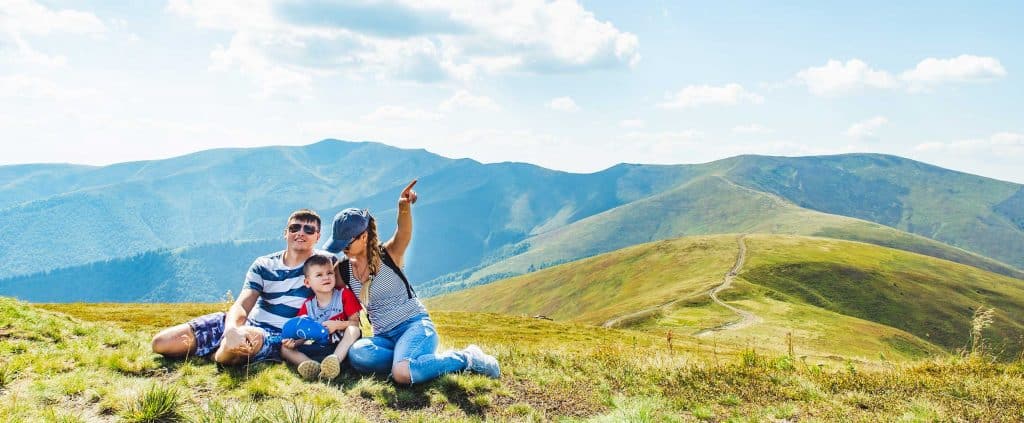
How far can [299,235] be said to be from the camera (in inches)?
378

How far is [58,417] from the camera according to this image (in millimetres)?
6020

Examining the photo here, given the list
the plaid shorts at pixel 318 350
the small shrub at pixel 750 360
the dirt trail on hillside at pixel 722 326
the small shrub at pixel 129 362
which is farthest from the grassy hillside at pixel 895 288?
the small shrub at pixel 129 362

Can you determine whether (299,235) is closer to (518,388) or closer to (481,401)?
(481,401)

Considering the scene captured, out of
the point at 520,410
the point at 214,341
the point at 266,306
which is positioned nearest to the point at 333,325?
the point at 266,306

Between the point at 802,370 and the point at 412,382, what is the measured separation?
778cm

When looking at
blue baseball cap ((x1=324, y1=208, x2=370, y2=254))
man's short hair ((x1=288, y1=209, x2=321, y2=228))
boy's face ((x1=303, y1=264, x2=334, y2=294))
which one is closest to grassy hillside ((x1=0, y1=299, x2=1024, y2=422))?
boy's face ((x1=303, y1=264, x2=334, y2=294))

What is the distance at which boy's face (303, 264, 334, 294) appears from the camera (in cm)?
926

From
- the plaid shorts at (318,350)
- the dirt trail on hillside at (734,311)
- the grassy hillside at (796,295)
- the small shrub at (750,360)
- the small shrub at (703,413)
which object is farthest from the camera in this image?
the grassy hillside at (796,295)

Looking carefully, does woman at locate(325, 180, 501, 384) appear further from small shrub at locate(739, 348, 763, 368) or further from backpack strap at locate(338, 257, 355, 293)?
small shrub at locate(739, 348, 763, 368)

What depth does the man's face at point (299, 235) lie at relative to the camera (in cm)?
961

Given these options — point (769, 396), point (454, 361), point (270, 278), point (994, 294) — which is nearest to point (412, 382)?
point (454, 361)

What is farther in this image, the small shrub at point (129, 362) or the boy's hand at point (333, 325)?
the boy's hand at point (333, 325)

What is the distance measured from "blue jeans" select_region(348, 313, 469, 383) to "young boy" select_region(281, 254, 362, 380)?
1.19ft

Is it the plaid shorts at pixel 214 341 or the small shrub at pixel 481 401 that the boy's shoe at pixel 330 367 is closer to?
the plaid shorts at pixel 214 341
